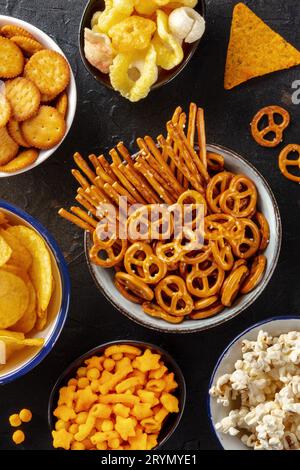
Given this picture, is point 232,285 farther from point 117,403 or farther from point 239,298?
point 117,403

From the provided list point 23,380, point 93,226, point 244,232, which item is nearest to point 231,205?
point 244,232

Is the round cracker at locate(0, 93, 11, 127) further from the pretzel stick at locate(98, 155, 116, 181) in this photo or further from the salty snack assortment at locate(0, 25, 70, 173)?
the pretzel stick at locate(98, 155, 116, 181)

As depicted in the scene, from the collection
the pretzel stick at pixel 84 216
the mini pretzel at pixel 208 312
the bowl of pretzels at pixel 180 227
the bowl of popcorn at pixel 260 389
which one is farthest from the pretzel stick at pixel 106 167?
the bowl of popcorn at pixel 260 389

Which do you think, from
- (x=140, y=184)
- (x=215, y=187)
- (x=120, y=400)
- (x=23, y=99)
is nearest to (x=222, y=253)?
(x=215, y=187)

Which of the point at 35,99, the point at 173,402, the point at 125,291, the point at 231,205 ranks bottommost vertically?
the point at 173,402

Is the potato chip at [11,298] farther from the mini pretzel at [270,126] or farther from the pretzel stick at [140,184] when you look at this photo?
the mini pretzel at [270,126]

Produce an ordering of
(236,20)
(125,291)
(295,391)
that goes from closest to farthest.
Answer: (295,391) → (125,291) → (236,20)

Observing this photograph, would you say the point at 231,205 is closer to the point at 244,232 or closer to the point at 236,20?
the point at 244,232
